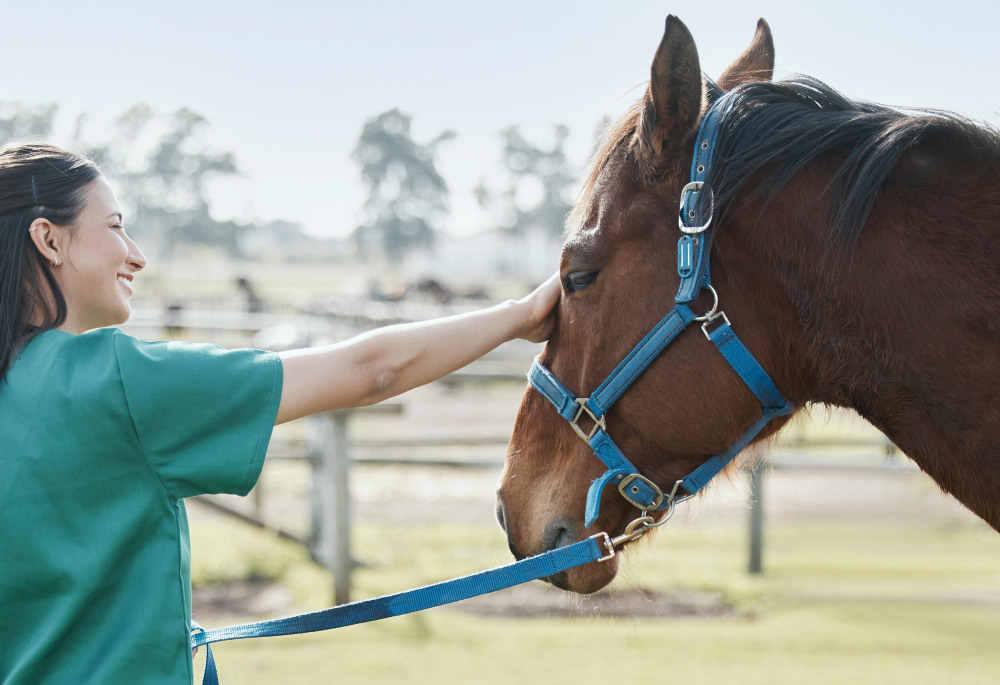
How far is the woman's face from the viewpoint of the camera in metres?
1.53

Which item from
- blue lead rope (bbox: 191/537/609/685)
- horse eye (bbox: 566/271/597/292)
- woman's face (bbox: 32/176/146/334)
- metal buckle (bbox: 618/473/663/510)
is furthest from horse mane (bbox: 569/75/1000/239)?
Answer: woman's face (bbox: 32/176/146/334)

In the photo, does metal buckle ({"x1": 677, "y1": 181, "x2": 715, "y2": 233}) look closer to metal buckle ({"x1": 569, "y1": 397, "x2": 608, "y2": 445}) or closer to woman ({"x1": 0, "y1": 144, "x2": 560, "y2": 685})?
metal buckle ({"x1": 569, "y1": 397, "x2": 608, "y2": 445})

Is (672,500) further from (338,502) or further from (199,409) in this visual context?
(338,502)

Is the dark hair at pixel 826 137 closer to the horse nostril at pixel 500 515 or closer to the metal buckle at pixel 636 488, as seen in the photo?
the metal buckle at pixel 636 488

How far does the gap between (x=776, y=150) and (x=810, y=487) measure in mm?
8263

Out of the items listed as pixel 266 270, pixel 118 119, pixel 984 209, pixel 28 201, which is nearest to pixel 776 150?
pixel 984 209

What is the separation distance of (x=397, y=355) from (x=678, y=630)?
322cm

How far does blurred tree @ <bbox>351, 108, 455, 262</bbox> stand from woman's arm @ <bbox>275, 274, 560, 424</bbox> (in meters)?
56.9

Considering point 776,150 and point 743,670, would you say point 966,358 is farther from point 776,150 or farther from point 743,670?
point 743,670

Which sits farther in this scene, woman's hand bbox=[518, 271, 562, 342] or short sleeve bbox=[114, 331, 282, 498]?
woman's hand bbox=[518, 271, 562, 342]

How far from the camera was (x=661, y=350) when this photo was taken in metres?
1.67

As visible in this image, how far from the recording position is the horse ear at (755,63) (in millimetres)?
1910

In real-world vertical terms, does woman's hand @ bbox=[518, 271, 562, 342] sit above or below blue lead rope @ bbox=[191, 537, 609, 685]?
above

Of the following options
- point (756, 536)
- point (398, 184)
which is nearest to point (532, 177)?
point (398, 184)
